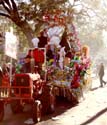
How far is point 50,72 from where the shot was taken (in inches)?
577

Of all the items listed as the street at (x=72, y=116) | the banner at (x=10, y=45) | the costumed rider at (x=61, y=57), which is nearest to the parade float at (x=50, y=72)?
the costumed rider at (x=61, y=57)

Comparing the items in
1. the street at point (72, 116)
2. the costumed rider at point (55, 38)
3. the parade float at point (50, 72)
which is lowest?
the street at point (72, 116)

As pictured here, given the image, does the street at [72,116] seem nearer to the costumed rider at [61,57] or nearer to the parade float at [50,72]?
the parade float at [50,72]

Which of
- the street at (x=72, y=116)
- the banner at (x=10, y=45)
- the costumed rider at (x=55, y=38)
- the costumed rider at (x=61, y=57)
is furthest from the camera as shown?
the costumed rider at (x=55, y=38)

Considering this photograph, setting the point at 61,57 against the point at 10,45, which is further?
the point at 61,57

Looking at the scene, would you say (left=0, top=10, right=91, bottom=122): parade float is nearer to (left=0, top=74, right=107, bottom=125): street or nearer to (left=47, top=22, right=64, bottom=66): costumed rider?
(left=47, top=22, right=64, bottom=66): costumed rider

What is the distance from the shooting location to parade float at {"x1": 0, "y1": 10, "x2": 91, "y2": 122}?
11.5 meters

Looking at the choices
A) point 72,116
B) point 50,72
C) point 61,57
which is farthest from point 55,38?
point 72,116

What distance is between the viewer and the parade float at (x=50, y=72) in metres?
11.5

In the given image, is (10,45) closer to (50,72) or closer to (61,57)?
(50,72)

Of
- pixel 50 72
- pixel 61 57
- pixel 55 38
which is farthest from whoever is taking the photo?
pixel 55 38

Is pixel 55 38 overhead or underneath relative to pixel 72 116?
overhead

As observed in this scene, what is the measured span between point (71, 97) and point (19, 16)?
1020 centimetres

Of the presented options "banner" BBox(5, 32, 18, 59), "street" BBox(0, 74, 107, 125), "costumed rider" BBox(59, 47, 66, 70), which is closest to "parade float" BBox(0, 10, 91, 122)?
"costumed rider" BBox(59, 47, 66, 70)
